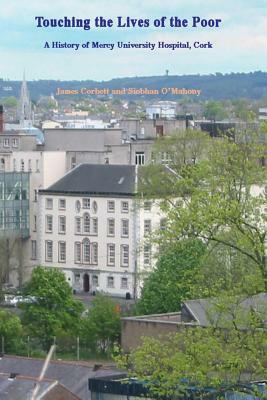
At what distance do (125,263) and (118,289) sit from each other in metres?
1.35

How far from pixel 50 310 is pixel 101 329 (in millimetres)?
2463

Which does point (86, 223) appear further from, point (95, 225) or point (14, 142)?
point (14, 142)

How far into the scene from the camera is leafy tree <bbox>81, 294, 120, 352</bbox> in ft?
209

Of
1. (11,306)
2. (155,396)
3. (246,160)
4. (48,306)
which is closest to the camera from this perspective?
(246,160)

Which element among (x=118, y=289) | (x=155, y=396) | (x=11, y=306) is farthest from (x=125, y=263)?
(x=155, y=396)

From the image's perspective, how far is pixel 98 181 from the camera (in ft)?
296

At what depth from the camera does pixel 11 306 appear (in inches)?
3027

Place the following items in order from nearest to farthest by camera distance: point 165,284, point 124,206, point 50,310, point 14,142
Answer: point 165,284 < point 50,310 < point 124,206 < point 14,142

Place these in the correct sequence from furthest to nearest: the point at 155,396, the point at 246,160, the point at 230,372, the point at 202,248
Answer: the point at 202,248
the point at 155,396
the point at 246,160
the point at 230,372

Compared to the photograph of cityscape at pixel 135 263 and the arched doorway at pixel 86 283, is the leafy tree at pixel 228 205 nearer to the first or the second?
the photograph of cityscape at pixel 135 263

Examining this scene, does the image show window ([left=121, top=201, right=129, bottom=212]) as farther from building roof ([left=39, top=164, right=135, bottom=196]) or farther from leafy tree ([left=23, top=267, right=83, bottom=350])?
leafy tree ([left=23, top=267, right=83, bottom=350])

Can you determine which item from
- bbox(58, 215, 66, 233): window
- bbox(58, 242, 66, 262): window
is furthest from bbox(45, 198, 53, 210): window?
bbox(58, 242, 66, 262): window

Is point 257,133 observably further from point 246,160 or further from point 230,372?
point 230,372

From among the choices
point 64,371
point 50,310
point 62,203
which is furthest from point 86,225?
point 64,371
